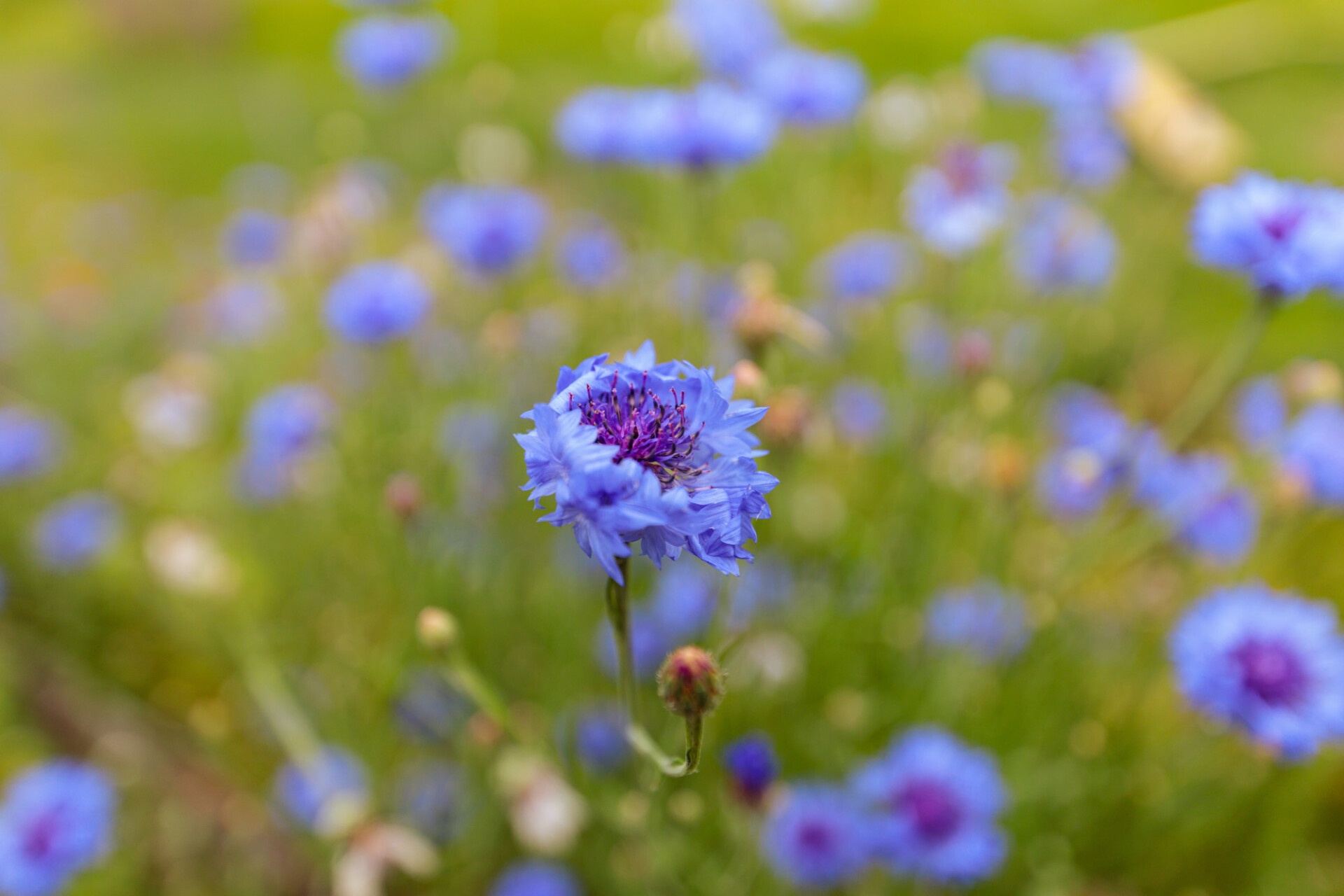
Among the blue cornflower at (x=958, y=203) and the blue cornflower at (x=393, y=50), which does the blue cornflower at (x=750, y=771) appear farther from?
the blue cornflower at (x=393, y=50)

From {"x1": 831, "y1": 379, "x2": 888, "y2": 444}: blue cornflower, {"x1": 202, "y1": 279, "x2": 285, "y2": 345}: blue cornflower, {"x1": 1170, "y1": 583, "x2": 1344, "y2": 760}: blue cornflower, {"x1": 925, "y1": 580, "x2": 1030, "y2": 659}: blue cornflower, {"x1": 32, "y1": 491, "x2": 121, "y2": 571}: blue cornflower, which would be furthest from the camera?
{"x1": 202, "y1": 279, "x2": 285, "y2": 345}: blue cornflower

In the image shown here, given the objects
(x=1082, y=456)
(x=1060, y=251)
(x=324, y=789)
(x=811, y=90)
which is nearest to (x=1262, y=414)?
(x=1060, y=251)

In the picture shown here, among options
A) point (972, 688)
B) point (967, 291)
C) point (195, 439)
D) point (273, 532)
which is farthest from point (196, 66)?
point (972, 688)

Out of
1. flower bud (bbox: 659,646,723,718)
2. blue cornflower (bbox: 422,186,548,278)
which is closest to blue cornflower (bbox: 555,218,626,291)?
blue cornflower (bbox: 422,186,548,278)

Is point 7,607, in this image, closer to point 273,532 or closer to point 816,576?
point 273,532

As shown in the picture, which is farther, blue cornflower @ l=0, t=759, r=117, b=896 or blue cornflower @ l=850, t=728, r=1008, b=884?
blue cornflower @ l=0, t=759, r=117, b=896

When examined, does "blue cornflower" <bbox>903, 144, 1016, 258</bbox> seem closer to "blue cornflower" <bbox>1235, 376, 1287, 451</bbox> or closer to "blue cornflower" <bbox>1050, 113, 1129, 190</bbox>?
"blue cornflower" <bbox>1050, 113, 1129, 190</bbox>

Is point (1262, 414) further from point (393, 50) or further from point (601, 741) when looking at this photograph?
point (393, 50)
